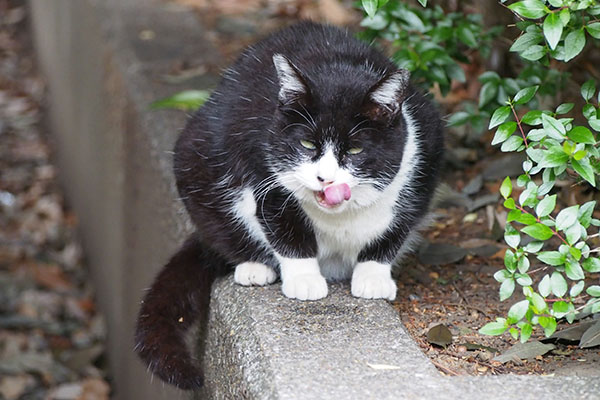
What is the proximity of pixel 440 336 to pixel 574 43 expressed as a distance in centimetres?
76

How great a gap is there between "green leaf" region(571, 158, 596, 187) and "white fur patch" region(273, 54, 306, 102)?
661mm

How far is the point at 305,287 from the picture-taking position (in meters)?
2.29

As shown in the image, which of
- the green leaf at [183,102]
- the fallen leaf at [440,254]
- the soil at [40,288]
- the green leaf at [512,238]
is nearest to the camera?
the green leaf at [512,238]

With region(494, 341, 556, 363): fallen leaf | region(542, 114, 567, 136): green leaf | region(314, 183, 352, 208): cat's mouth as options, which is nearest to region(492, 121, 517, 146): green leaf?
region(542, 114, 567, 136): green leaf

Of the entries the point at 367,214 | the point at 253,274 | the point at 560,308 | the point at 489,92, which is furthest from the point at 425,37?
the point at 560,308

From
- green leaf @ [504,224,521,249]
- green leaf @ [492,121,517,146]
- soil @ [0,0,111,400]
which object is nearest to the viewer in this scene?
green leaf @ [504,224,521,249]

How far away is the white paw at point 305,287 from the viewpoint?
2289 millimetres

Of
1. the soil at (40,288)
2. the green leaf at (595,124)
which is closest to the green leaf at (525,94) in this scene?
the green leaf at (595,124)

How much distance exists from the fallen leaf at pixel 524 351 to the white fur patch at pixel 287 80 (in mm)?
785

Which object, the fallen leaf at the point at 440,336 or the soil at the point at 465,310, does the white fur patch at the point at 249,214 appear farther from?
the fallen leaf at the point at 440,336

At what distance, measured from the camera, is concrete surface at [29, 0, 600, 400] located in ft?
6.01

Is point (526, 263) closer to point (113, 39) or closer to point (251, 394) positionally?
point (251, 394)

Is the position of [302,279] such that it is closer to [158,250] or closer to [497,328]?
[497,328]

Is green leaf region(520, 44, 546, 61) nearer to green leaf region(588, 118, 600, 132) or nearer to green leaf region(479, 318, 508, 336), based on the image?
green leaf region(588, 118, 600, 132)
